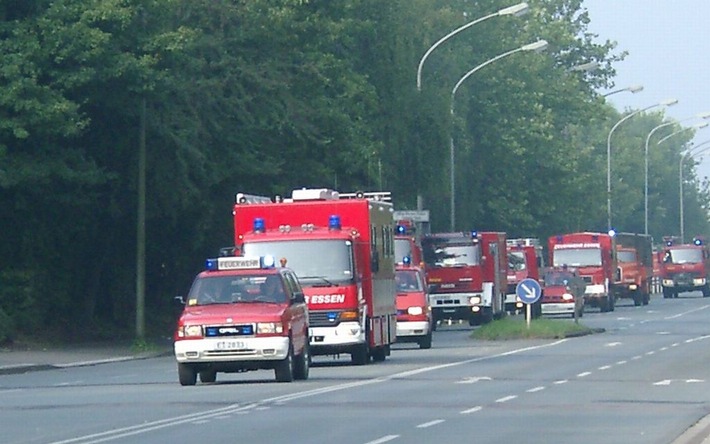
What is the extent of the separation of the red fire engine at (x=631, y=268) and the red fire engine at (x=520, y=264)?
49.5 ft

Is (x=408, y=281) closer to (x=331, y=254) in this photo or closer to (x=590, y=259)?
(x=331, y=254)

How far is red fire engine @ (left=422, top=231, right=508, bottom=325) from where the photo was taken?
55.8m

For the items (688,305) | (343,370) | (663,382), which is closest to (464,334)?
(343,370)

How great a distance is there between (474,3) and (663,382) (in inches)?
2375

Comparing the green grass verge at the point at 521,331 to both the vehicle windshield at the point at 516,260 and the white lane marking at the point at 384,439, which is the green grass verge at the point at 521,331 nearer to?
the vehicle windshield at the point at 516,260

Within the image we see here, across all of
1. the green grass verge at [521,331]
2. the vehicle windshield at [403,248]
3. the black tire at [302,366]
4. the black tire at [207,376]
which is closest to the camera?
the black tire at [302,366]

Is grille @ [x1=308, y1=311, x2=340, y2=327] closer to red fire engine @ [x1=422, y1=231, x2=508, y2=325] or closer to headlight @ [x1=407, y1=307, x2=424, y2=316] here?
headlight @ [x1=407, y1=307, x2=424, y2=316]

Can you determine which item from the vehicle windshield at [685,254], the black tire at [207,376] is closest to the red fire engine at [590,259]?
the vehicle windshield at [685,254]

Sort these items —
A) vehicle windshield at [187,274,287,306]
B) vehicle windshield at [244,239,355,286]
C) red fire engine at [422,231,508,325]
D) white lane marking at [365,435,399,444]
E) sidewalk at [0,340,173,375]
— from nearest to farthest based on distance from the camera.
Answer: white lane marking at [365,435,399,444] → vehicle windshield at [187,274,287,306] → vehicle windshield at [244,239,355,286] → sidewalk at [0,340,173,375] → red fire engine at [422,231,508,325]

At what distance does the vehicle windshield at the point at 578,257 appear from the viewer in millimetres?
73062

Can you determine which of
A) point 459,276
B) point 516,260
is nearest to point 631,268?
point 516,260

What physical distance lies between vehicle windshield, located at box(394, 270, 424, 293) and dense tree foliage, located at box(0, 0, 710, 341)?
5.49m

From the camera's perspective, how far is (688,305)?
81.1 meters

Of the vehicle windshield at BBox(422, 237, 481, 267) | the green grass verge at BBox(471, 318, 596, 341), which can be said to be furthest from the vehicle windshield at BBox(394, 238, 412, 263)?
the vehicle windshield at BBox(422, 237, 481, 267)
